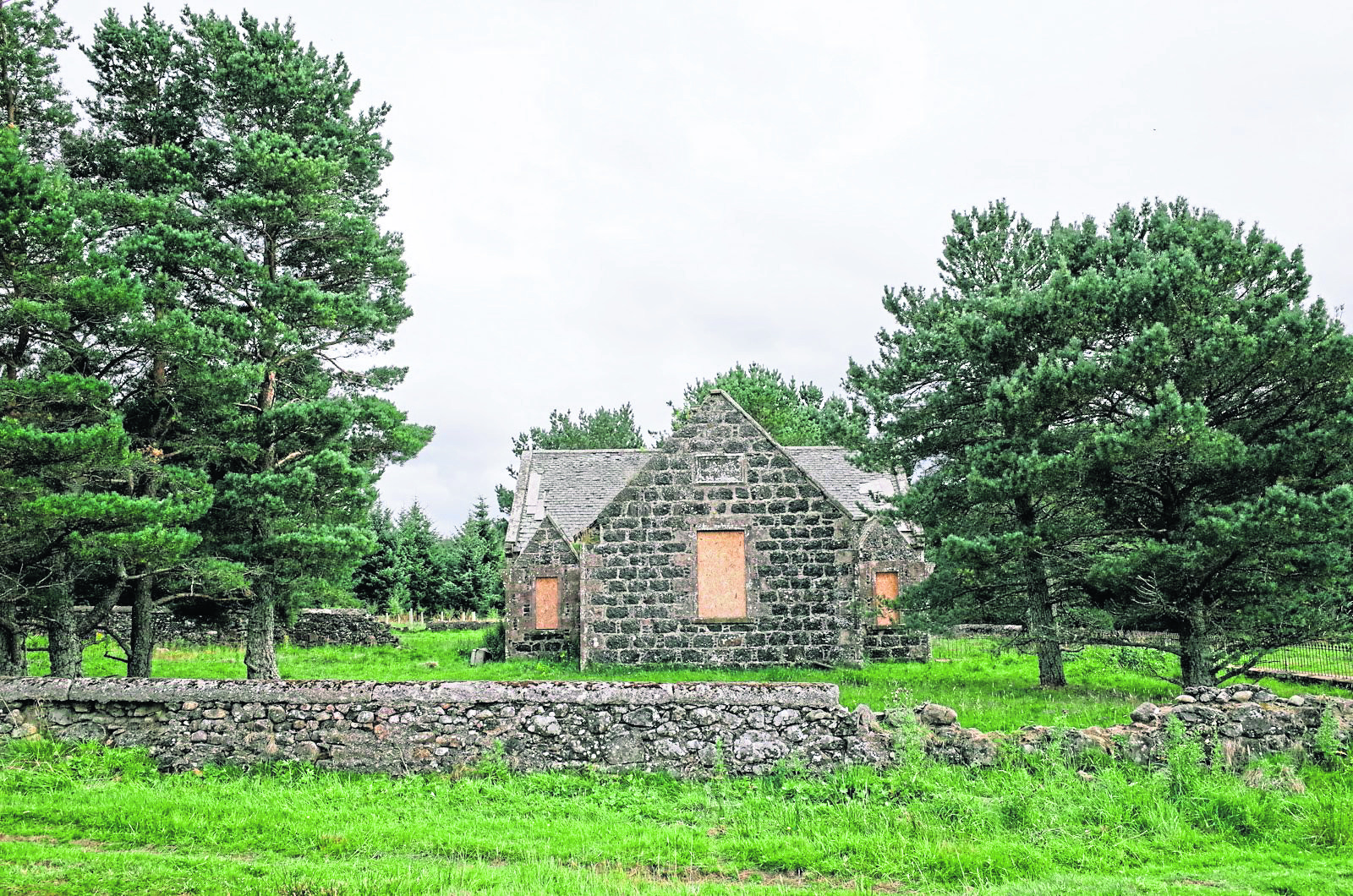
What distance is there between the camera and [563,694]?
9.70m

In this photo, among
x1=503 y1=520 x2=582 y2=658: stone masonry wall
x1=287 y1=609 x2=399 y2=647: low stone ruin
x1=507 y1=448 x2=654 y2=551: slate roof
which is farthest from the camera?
x1=287 y1=609 x2=399 y2=647: low stone ruin

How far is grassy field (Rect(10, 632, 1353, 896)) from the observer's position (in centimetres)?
645

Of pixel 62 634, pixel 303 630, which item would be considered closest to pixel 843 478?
pixel 303 630

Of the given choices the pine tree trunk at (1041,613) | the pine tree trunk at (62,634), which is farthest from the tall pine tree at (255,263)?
the pine tree trunk at (1041,613)

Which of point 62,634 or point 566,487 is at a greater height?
point 566,487

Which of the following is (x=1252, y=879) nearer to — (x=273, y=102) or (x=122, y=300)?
(x=122, y=300)

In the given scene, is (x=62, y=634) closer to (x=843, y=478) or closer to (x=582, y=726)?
(x=582, y=726)

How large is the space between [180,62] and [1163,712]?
21277 millimetres

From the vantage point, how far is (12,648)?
13781mm

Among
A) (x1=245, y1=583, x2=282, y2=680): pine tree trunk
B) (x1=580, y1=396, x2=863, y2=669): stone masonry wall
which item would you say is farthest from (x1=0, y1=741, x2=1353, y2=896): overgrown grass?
(x1=580, y1=396, x2=863, y2=669): stone masonry wall

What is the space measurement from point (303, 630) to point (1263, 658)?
92.3 feet

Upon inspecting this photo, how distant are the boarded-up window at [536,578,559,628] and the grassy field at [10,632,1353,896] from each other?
13646mm

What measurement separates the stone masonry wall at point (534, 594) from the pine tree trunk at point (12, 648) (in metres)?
11.0

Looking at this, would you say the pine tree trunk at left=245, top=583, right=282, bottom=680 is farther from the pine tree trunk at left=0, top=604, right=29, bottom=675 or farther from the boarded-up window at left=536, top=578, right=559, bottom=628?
the boarded-up window at left=536, top=578, right=559, bottom=628
